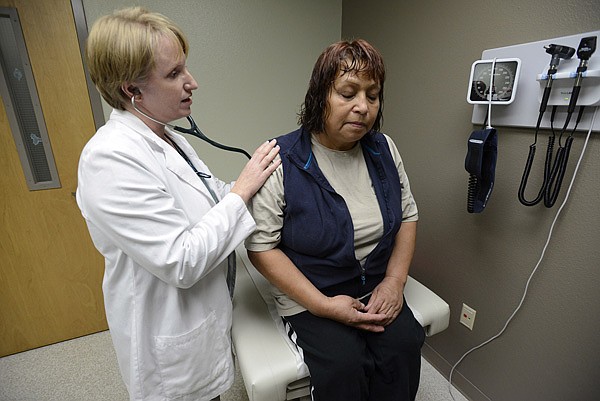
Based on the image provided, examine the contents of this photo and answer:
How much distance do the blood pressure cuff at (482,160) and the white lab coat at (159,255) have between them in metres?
0.75

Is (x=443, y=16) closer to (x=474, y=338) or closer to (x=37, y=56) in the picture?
(x=474, y=338)

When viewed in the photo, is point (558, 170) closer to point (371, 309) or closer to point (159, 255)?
point (371, 309)

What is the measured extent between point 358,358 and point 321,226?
0.38 m

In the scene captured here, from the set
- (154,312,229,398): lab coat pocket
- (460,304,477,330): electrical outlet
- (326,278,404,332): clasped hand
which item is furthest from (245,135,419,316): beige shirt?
(460,304,477,330): electrical outlet

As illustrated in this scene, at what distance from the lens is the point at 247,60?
173 centimetres

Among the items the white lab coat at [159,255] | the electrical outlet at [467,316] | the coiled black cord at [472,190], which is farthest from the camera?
the electrical outlet at [467,316]

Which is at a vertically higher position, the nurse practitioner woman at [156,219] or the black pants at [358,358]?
the nurse practitioner woman at [156,219]

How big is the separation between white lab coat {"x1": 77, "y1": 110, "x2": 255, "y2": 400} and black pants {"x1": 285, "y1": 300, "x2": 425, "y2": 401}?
258mm

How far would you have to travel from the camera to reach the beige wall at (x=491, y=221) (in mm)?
986

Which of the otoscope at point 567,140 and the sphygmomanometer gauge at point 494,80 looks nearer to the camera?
the otoscope at point 567,140

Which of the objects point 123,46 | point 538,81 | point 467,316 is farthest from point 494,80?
point 123,46

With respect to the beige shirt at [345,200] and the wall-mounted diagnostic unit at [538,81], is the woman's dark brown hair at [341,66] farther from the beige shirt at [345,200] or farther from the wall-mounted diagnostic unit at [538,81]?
the wall-mounted diagnostic unit at [538,81]

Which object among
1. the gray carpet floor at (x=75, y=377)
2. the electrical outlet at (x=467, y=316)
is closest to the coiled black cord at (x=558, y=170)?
the electrical outlet at (x=467, y=316)

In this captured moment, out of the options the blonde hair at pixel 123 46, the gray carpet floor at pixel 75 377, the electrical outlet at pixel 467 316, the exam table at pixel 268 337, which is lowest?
the gray carpet floor at pixel 75 377
